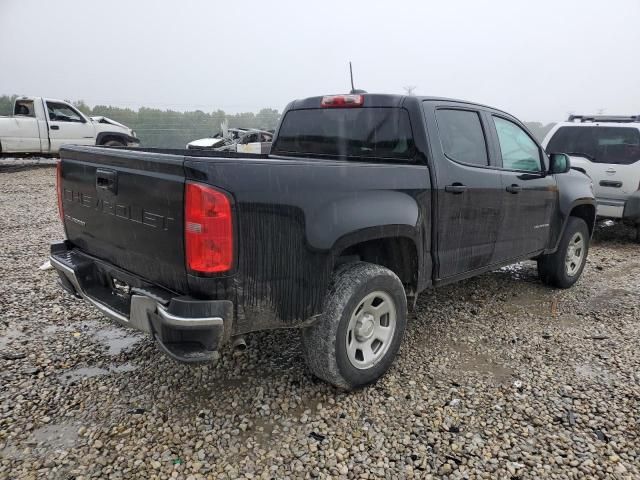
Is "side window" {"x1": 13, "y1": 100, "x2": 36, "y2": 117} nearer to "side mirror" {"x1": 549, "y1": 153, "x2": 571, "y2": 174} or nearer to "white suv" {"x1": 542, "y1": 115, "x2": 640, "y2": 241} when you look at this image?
"white suv" {"x1": 542, "y1": 115, "x2": 640, "y2": 241}

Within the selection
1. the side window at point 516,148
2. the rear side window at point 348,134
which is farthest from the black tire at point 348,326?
the side window at point 516,148

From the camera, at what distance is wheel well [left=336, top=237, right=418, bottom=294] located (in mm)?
3143

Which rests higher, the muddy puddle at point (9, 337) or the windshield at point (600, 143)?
the windshield at point (600, 143)

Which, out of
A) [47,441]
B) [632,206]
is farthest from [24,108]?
[632,206]

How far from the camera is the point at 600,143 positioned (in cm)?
740

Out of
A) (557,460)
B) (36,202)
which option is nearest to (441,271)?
(557,460)

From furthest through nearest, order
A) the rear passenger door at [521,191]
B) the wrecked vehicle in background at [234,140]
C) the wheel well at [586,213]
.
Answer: the wrecked vehicle in background at [234,140] → the wheel well at [586,213] → the rear passenger door at [521,191]

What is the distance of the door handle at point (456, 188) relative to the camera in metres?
3.32

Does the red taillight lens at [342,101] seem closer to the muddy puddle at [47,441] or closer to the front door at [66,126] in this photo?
the muddy puddle at [47,441]

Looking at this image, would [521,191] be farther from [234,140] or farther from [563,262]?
[234,140]

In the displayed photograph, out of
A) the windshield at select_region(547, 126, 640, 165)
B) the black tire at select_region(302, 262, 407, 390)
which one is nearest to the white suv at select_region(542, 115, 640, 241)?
the windshield at select_region(547, 126, 640, 165)

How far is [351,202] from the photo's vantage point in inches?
A: 106

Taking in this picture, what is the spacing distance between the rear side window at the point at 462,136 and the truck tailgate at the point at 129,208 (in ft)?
6.58

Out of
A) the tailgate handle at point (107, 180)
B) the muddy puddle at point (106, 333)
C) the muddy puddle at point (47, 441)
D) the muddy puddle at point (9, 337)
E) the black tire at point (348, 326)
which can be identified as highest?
the tailgate handle at point (107, 180)
